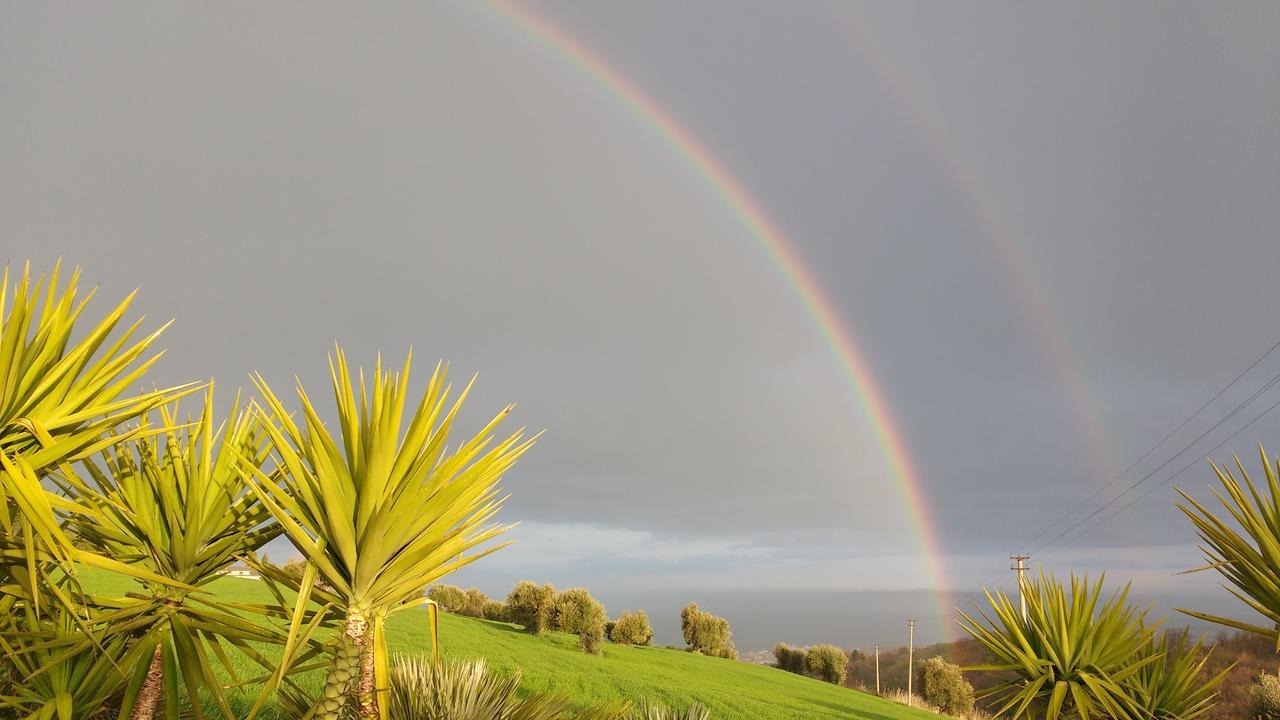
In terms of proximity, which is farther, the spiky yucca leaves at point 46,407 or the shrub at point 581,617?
the shrub at point 581,617

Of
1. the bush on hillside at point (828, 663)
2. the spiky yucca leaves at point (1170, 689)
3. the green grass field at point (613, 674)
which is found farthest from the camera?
the bush on hillside at point (828, 663)

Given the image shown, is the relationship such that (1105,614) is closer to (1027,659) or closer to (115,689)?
(1027,659)

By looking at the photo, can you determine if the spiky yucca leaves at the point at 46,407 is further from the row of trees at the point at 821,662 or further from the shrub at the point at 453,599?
the row of trees at the point at 821,662

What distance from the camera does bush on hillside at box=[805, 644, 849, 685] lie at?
64625 millimetres

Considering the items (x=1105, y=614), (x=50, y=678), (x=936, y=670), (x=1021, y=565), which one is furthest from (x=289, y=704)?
(x=936, y=670)

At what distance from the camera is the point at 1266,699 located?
21984 millimetres

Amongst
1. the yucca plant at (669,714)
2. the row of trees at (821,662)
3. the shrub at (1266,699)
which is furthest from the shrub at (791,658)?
the yucca plant at (669,714)

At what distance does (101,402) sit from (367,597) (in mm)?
2604

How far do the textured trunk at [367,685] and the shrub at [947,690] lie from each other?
67.6 meters

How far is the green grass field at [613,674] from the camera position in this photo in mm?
21594

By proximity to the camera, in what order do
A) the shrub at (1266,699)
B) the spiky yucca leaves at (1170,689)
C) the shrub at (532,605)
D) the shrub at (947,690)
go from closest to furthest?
the spiky yucca leaves at (1170,689) < the shrub at (1266,699) < the shrub at (532,605) < the shrub at (947,690)

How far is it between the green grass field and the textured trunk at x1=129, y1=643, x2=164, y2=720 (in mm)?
8832

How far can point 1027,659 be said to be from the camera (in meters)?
9.45

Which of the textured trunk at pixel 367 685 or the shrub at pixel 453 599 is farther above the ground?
the textured trunk at pixel 367 685
